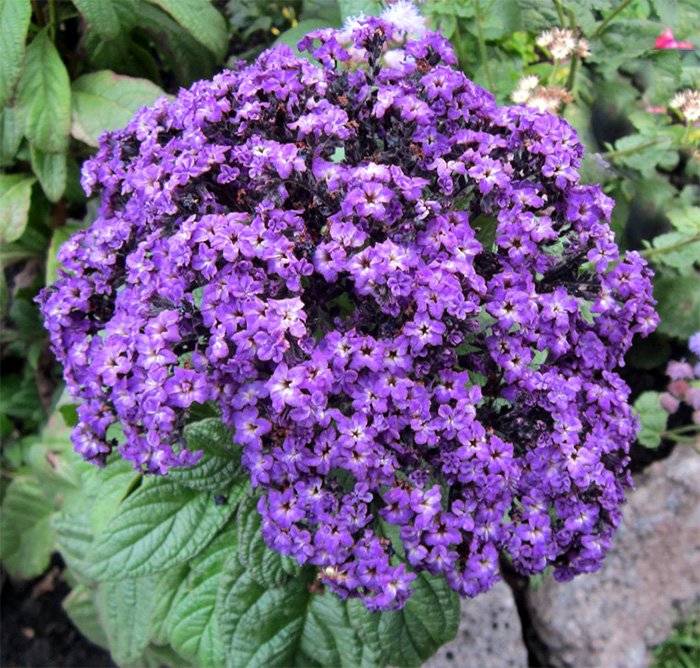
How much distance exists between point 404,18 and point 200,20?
0.69 m

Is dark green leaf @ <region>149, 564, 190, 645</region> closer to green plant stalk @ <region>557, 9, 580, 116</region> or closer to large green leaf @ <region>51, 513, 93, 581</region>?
large green leaf @ <region>51, 513, 93, 581</region>

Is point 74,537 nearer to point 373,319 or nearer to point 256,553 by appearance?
point 256,553

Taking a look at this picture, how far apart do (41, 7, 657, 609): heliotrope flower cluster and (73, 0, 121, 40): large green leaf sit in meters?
0.66

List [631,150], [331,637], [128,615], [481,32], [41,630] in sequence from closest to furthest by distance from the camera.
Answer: [331,637] → [128,615] → [481,32] → [631,150] → [41,630]

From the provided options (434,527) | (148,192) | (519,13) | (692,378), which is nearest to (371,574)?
(434,527)

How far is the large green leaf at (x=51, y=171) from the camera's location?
2471mm

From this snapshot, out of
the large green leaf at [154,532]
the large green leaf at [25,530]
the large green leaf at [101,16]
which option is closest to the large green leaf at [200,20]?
the large green leaf at [101,16]

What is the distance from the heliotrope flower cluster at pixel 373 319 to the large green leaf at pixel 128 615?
584 mm

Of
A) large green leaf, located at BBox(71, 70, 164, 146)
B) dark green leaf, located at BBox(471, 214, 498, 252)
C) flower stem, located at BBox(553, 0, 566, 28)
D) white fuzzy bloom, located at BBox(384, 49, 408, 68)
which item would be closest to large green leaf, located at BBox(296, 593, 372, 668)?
dark green leaf, located at BBox(471, 214, 498, 252)

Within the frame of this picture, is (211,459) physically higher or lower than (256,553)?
higher

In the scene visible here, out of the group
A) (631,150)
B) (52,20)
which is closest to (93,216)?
(52,20)

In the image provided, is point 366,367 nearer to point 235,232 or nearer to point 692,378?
point 235,232

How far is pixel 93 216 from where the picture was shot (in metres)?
2.76

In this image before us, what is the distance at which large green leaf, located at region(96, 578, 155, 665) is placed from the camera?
2119mm
